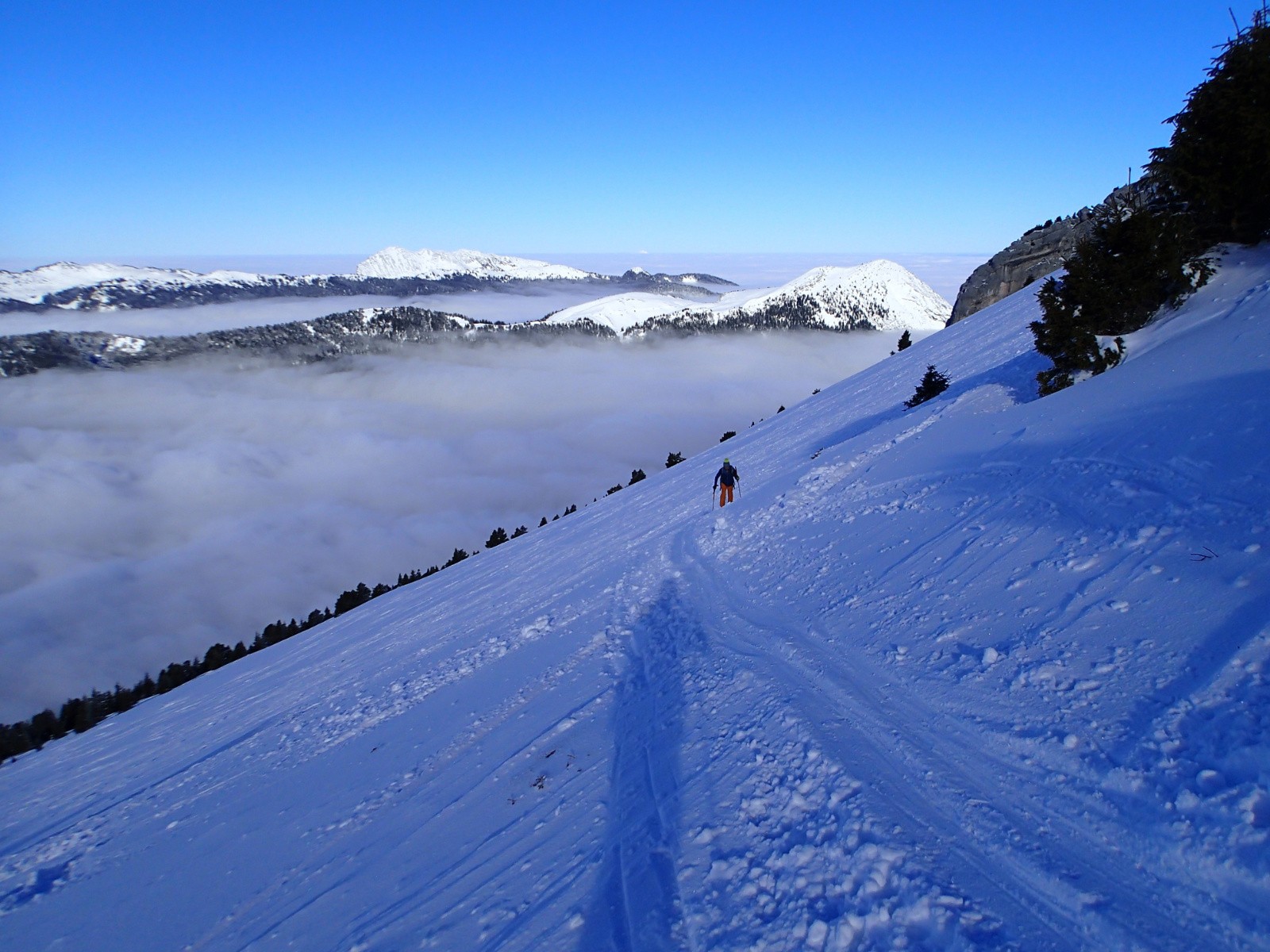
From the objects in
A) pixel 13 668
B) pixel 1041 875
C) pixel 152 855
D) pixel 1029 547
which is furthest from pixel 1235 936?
pixel 13 668

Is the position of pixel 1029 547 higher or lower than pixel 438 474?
lower

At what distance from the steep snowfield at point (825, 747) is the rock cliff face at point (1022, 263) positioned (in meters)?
35.9

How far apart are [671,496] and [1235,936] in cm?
1601

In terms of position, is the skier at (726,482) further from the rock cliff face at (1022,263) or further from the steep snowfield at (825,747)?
the rock cliff face at (1022,263)

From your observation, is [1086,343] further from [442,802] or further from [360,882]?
[360,882]

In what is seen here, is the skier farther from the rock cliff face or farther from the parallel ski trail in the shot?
the rock cliff face

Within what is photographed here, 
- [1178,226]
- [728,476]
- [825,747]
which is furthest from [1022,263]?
[825,747]

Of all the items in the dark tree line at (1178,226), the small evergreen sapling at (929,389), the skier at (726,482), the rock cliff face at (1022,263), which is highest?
the rock cliff face at (1022,263)

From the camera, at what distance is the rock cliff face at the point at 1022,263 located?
1656 inches

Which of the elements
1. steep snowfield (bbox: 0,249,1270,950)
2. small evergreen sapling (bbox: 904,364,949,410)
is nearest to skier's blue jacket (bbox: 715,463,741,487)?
steep snowfield (bbox: 0,249,1270,950)

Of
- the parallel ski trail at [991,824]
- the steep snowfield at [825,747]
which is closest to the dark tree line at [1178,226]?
the steep snowfield at [825,747]

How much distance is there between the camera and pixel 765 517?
12.5 metres

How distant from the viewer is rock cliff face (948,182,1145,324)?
42.1 metres

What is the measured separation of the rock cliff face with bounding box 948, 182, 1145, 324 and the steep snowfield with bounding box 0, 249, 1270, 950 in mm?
35926
